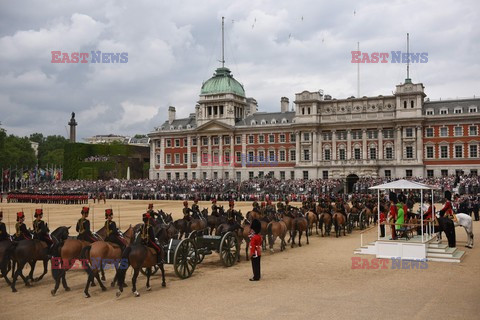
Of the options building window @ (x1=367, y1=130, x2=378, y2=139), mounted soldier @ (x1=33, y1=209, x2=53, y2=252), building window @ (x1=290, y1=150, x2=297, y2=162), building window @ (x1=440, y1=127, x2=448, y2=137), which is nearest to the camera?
mounted soldier @ (x1=33, y1=209, x2=53, y2=252)

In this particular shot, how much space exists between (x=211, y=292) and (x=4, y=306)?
4603mm

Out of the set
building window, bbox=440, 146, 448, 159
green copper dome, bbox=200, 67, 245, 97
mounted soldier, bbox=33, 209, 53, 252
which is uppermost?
green copper dome, bbox=200, 67, 245, 97

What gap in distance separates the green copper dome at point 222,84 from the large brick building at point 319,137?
17 cm

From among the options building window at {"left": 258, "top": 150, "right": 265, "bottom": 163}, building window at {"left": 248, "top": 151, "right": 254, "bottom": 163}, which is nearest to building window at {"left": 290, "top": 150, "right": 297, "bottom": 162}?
building window at {"left": 258, "top": 150, "right": 265, "bottom": 163}

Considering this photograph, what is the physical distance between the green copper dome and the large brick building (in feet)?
0.55

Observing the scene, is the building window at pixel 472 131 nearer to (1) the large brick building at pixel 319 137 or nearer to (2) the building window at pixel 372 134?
(1) the large brick building at pixel 319 137

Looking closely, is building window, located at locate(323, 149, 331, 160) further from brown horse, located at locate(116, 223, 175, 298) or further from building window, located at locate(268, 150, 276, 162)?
brown horse, located at locate(116, 223, 175, 298)

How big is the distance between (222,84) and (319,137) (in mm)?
19163

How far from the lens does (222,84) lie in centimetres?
7462

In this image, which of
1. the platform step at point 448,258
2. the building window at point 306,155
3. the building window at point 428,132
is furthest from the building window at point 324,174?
the platform step at point 448,258

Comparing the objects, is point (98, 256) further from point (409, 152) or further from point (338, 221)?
point (409, 152)

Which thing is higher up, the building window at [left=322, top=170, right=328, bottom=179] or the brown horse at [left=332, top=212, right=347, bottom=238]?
the building window at [left=322, top=170, right=328, bottom=179]

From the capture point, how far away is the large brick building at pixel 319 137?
59.6 meters

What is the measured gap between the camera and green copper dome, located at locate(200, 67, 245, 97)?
244 ft
